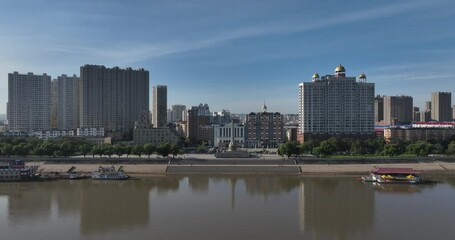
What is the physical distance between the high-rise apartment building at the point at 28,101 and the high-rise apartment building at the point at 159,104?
1758 centimetres

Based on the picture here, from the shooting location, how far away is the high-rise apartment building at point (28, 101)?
61.2 meters

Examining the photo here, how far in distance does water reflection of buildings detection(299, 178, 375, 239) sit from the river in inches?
1.4

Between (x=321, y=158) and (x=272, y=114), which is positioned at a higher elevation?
(x=272, y=114)

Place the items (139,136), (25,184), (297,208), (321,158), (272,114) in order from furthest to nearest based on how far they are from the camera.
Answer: (272,114)
(139,136)
(321,158)
(25,184)
(297,208)

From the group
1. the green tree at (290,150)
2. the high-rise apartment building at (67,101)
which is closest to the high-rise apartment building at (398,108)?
the green tree at (290,150)

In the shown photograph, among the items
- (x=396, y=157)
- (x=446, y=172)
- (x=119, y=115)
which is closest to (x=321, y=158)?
(x=396, y=157)

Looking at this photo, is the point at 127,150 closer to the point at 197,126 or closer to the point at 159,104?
the point at 197,126

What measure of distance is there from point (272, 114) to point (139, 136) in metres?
15.4

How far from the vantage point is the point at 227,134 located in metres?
54.6

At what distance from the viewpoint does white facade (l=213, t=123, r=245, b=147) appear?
53625mm

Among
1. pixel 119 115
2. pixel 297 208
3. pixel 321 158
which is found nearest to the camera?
pixel 297 208

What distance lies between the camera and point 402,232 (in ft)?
50.4

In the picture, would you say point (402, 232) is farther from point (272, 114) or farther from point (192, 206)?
point (272, 114)

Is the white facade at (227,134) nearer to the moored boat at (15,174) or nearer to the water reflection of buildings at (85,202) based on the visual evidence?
the water reflection of buildings at (85,202)
